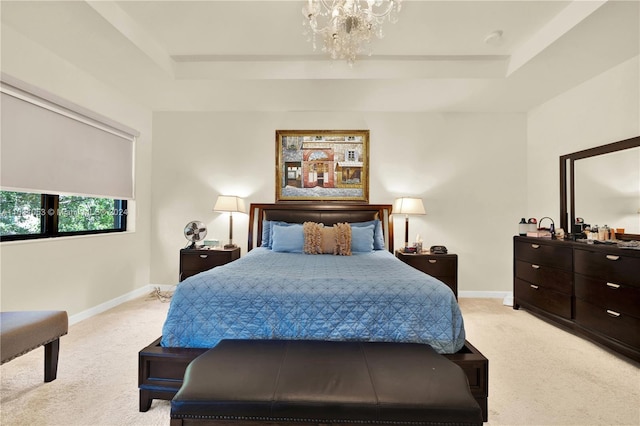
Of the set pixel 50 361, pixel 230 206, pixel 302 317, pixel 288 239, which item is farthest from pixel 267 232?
pixel 50 361

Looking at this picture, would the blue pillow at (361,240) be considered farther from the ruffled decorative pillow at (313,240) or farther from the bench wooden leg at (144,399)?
the bench wooden leg at (144,399)

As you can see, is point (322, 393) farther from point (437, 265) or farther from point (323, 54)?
point (323, 54)

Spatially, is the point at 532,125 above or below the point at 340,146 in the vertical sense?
above

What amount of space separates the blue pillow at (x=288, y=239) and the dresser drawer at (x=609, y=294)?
2662 millimetres

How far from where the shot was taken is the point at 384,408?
3.59 feet

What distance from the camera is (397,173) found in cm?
403

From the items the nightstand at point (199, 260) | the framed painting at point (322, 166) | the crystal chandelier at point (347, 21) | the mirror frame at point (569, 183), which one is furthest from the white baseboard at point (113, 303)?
the mirror frame at point (569, 183)

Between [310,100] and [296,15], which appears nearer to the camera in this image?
[296,15]

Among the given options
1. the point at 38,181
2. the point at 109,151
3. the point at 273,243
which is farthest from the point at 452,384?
the point at 109,151

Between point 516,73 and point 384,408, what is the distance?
342 centimetres

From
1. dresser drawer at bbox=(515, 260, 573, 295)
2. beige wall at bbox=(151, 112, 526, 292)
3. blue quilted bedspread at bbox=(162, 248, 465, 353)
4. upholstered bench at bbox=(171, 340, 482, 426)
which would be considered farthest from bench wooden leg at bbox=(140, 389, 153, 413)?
dresser drawer at bbox=(515, 260, 573, 295)

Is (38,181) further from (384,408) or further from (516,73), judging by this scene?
(516,73)

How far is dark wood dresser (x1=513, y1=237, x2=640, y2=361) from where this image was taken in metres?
2.22

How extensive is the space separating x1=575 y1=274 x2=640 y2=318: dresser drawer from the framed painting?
7.80 feet
